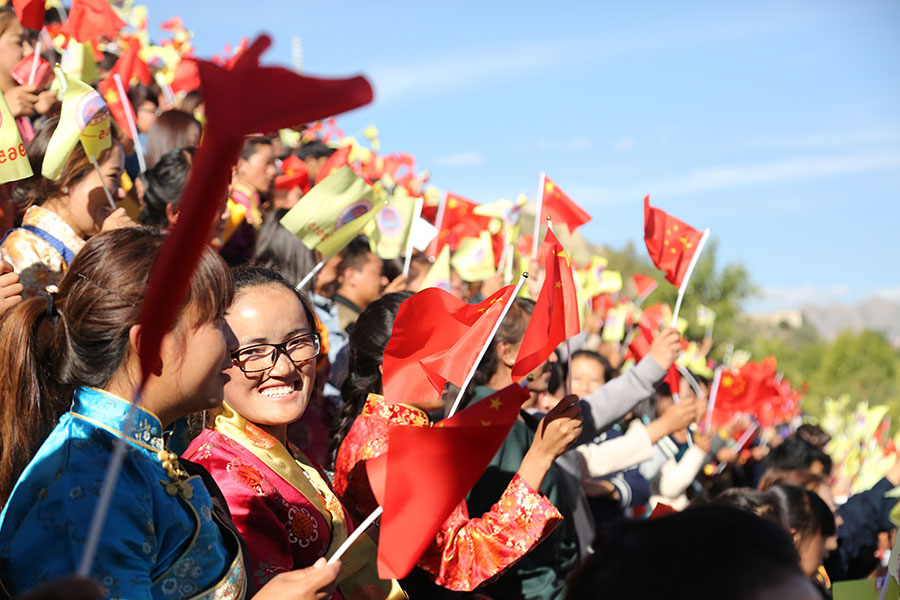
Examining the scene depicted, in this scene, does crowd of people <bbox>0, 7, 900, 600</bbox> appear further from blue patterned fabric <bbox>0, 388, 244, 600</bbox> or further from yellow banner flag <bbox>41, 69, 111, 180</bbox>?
yellow banner flag <bbox>41, 69, 111, 180</bbox>

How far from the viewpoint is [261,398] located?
2.67 metres

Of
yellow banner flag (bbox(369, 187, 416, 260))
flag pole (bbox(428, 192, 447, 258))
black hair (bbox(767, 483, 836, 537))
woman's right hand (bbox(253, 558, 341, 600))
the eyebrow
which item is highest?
the eyebrow

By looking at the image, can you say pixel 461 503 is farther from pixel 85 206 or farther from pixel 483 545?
pixel 85 206

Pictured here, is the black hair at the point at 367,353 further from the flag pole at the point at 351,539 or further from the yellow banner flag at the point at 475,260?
the yellow banner flag at the point at 475,260

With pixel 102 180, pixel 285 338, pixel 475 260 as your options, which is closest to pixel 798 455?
pixel 475 260

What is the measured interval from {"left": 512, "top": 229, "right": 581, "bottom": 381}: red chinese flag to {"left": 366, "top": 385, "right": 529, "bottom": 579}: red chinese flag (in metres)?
0.49

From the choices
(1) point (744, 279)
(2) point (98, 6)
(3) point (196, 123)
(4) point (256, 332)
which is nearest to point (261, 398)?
(4) point (256, 332)

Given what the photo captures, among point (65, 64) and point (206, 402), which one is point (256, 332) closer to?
point (206, 402)

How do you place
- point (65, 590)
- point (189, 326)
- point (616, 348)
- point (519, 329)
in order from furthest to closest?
point (616, 348) → point (519, 329) → point (189, 326) → point (65, 590)

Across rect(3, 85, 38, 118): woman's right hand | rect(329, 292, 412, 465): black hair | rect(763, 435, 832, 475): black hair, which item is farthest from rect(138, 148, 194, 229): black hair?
rect(763, 435, 832, 475): black hair

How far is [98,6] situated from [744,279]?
33.1 m

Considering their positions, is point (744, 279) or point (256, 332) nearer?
point (256, 332)

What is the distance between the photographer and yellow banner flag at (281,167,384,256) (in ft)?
15.7

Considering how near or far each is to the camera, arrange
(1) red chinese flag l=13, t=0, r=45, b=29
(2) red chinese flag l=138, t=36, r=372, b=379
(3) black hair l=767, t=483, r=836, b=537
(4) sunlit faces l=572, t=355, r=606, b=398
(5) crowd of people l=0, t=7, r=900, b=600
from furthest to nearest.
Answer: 1. (4) sunlit faces l=572, t=355, r=606, b=398
2. (1) red chinese flag l=13, t=0, r=45, b=29
3. (3) black hair l=767, t=483, r=836, b=537
4. (5) crowd of people l=0, t=7, r=900, b=600
5. (2) red chinese flag l=138, t=36, r=372, b=379
